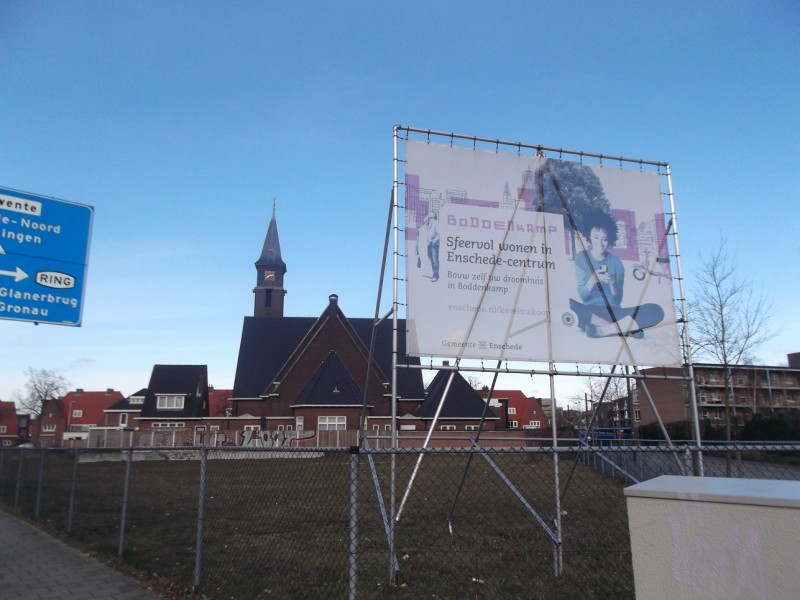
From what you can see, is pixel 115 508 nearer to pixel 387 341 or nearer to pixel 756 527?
pixel 756 527

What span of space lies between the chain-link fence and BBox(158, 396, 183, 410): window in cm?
3764

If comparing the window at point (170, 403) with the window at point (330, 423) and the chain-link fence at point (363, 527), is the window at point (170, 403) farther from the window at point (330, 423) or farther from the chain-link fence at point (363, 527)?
the chain-link fence at point (363, 527)

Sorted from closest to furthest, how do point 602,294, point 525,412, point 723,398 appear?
point 602,294, point 723,398, point 525,412

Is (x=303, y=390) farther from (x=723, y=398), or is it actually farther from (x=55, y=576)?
(x=55, y=576)

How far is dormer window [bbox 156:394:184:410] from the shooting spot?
168 ft

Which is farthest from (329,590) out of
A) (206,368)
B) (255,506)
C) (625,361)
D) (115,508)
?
(206,368)

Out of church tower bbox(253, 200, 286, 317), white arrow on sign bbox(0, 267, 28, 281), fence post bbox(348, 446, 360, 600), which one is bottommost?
fence post bbox(348, 446, 360, 600)

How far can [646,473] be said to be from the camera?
1350cm

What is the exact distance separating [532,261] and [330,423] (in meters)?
36.4

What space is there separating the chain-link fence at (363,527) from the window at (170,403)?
124 feet

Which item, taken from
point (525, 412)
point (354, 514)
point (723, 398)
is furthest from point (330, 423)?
point (525, 412)

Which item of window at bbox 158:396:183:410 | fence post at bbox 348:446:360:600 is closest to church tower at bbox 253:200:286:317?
window at bbox 158:396:183:410

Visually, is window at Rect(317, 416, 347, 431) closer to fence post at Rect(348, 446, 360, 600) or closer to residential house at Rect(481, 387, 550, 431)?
fence post at Rect(348, 446, 360, 600)

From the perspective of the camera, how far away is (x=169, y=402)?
51.4 m
